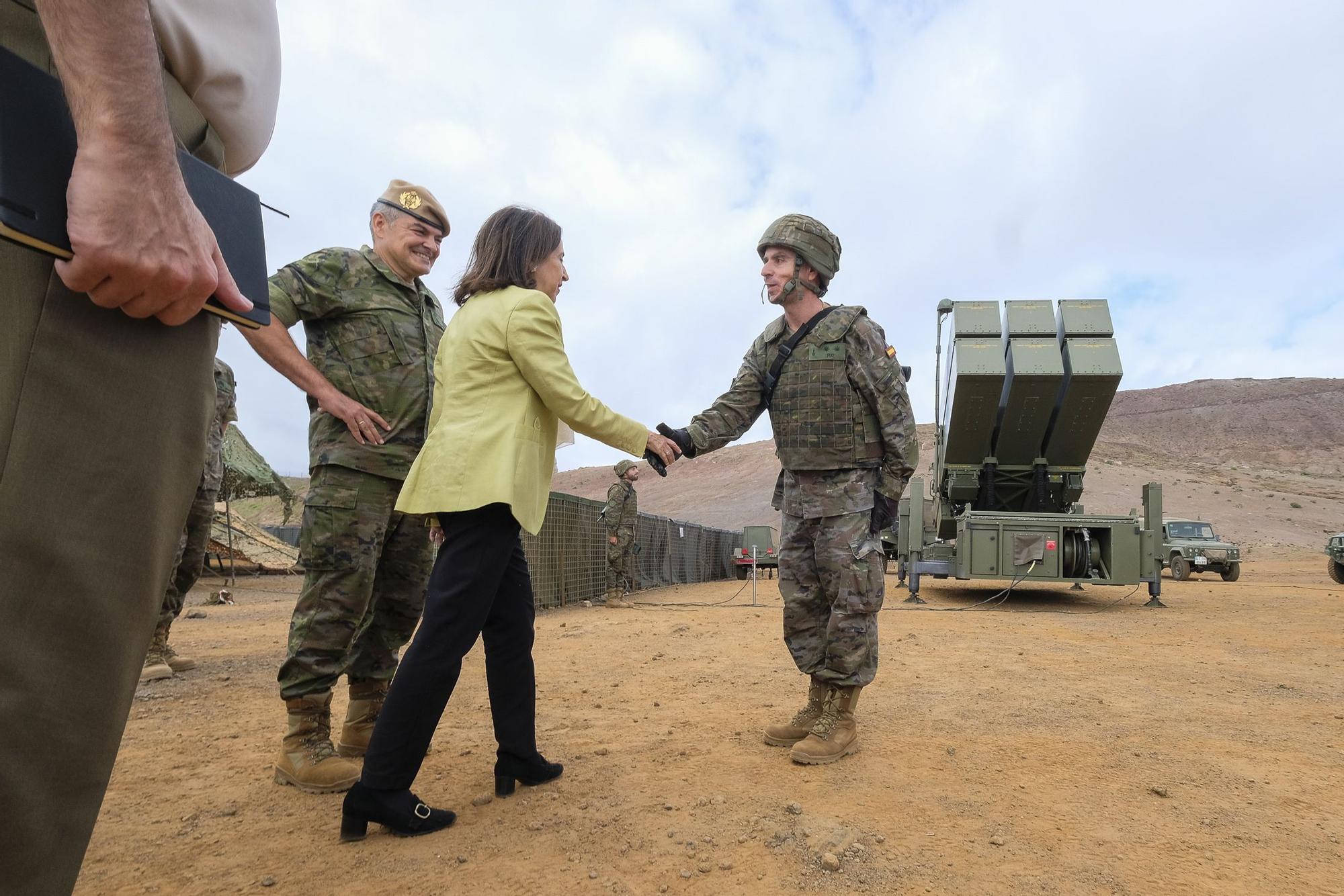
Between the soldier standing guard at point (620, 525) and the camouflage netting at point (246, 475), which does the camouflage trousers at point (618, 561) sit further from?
the camouflage netting at point (246, 475)

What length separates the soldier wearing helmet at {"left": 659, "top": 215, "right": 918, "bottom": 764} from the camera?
10.3 ft

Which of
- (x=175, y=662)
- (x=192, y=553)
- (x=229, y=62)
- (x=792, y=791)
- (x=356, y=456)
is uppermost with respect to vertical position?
(x=229, y=62)

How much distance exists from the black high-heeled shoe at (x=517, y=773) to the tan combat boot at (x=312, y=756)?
1.66 feet

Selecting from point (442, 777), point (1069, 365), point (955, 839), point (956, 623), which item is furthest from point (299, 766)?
point (1069, 365)

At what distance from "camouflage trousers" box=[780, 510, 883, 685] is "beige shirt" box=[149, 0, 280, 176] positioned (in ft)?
7.34

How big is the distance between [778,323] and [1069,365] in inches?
278

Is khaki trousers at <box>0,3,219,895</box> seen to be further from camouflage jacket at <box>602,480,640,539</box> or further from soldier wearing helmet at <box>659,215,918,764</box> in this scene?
camouflage jacket at <box>602,480,640,539</box>

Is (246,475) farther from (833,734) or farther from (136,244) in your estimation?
(136,244)

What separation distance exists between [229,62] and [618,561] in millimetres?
10063

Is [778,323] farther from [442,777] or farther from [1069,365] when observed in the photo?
[1069,365]

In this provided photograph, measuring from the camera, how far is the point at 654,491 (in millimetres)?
52062

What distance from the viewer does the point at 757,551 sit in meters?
19.8

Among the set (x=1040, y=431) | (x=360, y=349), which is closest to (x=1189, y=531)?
(x=1040, y=431)

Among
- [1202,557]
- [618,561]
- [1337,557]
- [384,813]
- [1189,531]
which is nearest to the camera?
[384,813]
